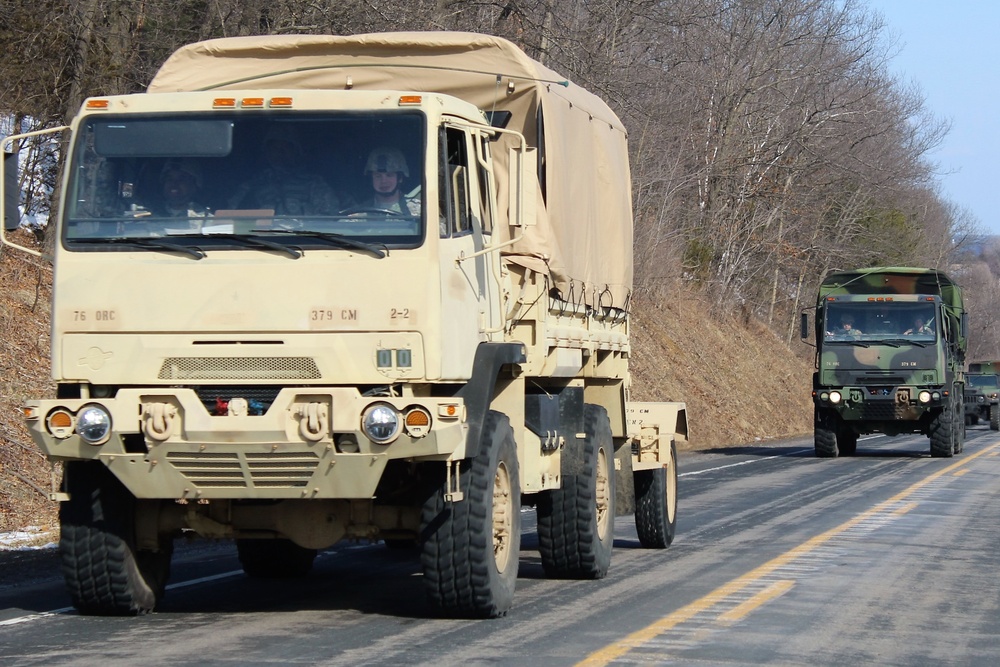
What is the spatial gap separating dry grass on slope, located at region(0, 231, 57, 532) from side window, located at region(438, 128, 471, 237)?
707cm

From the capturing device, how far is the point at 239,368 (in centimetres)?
776

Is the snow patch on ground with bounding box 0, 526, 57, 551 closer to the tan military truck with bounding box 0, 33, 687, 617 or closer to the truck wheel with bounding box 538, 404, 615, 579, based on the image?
the tan military truck with bounding box 0, 33, 687, 617

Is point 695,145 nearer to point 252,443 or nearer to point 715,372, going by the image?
point 715,372

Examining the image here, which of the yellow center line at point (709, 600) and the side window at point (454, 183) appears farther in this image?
the side window at point (454, 183)

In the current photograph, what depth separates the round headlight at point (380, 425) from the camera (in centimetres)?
761

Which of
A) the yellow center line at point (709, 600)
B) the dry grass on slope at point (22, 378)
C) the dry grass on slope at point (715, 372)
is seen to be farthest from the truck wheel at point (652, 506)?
the dry grass on slope at point (715, 372)

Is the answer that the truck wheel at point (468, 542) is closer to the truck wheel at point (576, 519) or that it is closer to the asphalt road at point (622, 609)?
the asphalt road at point (622, 609)

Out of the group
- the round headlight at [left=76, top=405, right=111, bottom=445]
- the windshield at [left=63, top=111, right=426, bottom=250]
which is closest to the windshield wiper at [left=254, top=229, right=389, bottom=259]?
the windshield at [left=63, top=111, right=426, bottom=250]

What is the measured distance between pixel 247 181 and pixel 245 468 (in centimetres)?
155

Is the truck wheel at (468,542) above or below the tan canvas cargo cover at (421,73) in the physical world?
below

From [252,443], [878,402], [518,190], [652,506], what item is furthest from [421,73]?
[878,402]

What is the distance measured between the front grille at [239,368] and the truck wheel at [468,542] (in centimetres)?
104

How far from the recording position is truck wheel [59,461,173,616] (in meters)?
8.30

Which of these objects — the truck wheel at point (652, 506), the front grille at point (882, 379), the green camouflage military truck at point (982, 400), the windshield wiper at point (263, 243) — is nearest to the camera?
the windshield wiper at point (263, 243)
